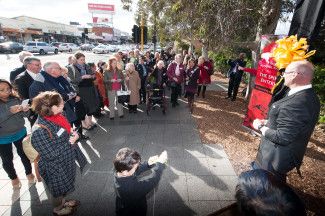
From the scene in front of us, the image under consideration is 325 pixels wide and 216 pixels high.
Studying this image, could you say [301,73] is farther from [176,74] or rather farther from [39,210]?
[176,74]

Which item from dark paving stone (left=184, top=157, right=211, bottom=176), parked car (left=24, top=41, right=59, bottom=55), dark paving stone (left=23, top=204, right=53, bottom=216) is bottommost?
parked car (left=24, top=41, right=59, bottom=55)

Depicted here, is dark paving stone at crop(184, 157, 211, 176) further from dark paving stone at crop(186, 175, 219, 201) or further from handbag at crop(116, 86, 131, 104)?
handbag at crop(116, 86, 131, 104)

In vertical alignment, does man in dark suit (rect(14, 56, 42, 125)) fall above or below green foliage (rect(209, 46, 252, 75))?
above

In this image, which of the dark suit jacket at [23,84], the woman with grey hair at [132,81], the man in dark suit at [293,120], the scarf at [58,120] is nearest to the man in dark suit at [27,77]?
the dark suit jacket at [23,84]

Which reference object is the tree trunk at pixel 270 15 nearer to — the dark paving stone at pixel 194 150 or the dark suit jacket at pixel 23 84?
the dark paving stone at pixel 194 150

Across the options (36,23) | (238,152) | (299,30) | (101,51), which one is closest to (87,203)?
(238,152)

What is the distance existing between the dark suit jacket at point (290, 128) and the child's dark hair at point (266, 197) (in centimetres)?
148

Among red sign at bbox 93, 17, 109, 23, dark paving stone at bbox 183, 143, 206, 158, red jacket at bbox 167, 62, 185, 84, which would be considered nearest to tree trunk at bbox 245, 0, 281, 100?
red jacket at bbox 167, 62, 185, 84

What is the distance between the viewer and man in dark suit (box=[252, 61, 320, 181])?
245cm

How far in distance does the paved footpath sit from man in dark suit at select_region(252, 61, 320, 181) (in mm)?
1351

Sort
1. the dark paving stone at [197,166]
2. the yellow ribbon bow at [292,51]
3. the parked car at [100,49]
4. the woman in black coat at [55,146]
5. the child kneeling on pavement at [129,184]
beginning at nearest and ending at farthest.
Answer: the child kneeling on pavement at [129,184], the woman in black coat at [55,146], the yellow ribbon bow at [292,51], the dark paving stone at [197,166], the parked car at [100,49]

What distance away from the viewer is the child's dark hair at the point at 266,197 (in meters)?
1.07

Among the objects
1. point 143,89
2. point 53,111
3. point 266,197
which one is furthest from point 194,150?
point 143,89

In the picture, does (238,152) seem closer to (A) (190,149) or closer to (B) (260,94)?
(A) (190,149)
